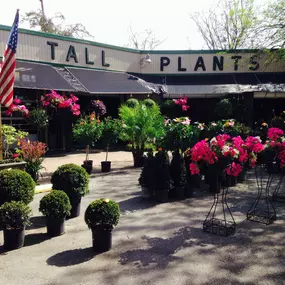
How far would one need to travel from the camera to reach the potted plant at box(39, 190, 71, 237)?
17.1 feet

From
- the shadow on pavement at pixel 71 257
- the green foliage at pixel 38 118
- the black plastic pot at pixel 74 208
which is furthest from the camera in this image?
the green foliage at pixel 38 118

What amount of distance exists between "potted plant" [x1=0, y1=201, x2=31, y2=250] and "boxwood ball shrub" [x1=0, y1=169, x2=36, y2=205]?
33.5 inches

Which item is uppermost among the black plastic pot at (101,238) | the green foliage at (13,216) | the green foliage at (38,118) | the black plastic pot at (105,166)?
the green foliage at (38,118)

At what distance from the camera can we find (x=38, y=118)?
40.6 ft

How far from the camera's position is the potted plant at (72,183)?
605 cm

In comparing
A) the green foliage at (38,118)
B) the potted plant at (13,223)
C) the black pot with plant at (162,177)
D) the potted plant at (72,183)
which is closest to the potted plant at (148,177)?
the black pot with plant at (162,177)

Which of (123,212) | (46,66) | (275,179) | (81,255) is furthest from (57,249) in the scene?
(46,66)

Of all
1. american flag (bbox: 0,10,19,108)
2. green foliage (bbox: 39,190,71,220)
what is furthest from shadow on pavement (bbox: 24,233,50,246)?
american flag (bbox: 0,10,19,108)

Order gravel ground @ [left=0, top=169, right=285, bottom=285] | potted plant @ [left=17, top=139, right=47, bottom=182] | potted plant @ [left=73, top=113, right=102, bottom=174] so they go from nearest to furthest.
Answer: gravel ground @ [left=0, top=169, right=285, bottom=285], potted plant @ [left=17, top=139, right=47, bottom=182], potted plant @ [left=73, top=113, right=102, bottom=174]

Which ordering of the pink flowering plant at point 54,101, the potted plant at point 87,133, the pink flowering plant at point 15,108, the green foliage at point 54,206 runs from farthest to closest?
the pink flowering plant at point 54,101
the pink flowering plant at point 15,108
the potted plant at point 87,133
the green foliage at point 54,206

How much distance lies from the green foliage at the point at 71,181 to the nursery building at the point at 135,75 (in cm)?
677

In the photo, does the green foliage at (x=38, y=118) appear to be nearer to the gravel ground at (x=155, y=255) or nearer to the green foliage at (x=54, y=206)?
the gravel ground at (x=155, y=255)

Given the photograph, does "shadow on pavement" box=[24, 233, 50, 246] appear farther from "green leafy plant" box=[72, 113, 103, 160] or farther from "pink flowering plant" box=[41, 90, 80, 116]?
"pink flowering plant" box=[41, 90, 80, 116]

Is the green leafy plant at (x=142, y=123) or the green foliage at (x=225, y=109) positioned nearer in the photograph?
the green leafy plant at (x=142, y=123)
